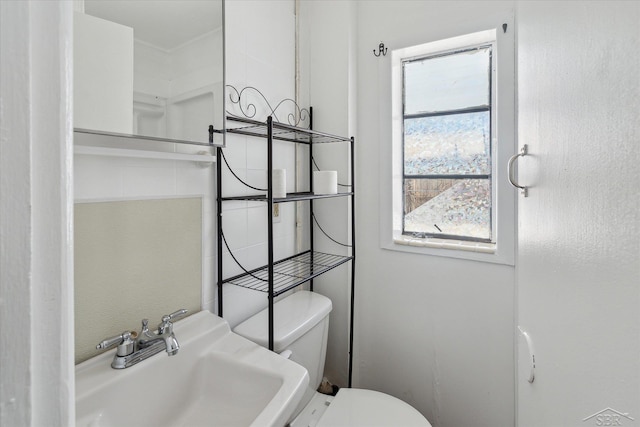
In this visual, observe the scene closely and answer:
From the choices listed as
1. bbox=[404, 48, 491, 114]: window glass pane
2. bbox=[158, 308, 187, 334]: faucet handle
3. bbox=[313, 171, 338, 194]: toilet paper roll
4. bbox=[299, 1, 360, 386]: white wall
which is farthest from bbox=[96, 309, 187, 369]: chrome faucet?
bbox=[404, 48, 491, 114]: window glass pane

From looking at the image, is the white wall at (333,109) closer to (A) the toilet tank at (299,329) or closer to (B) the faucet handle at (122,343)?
(A) the toilet tank at (299,329)

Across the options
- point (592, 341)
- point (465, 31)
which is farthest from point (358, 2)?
point (592, 341)

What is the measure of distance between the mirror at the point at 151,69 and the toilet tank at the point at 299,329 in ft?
2.31

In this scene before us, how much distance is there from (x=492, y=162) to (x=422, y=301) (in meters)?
0.73

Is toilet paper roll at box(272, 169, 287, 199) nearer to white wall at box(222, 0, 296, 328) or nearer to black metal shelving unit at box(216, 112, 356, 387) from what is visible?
black metal shelving unit at box(216, 112, 356, 387)

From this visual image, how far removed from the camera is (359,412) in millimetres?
1159

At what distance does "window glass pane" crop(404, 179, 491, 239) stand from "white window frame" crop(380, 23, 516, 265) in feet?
0.13

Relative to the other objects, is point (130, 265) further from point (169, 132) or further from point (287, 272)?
point (287, 272)

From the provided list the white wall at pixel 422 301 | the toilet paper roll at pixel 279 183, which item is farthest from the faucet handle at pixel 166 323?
the white wall at pixel 422 301

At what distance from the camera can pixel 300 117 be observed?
162 centimetres

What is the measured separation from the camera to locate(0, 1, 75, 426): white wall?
6.9 inches

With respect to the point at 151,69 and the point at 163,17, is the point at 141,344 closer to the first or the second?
the point at 151,69

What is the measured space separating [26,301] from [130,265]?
793 mm

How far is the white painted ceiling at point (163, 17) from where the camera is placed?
2.61 feet
